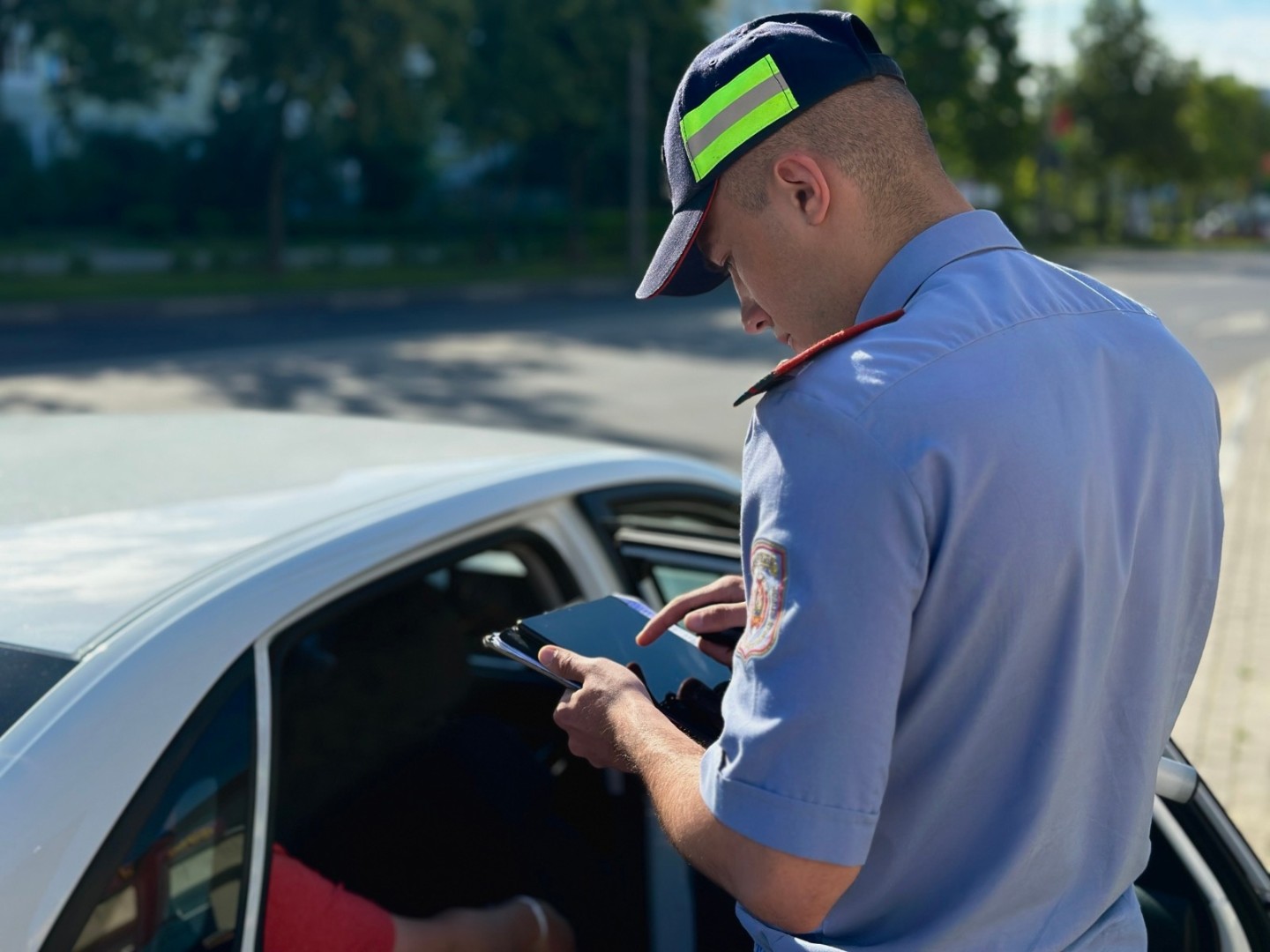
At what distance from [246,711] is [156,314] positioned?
19.0 metres

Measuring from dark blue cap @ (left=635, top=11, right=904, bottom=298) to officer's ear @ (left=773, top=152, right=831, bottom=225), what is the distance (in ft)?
0.12

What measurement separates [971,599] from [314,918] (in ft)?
3.74

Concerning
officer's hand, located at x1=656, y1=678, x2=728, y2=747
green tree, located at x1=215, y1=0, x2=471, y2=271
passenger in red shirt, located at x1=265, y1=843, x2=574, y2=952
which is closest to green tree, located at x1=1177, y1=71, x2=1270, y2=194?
green tree, located at x1=215, y1=0, x2=471, y2=271

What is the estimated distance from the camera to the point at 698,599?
5.36ft

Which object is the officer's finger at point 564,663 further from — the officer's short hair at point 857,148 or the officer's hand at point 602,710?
the officer's short hair at point 857,148

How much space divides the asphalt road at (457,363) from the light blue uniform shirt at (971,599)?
839 cm

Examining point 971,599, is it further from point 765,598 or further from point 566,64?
point 566,64

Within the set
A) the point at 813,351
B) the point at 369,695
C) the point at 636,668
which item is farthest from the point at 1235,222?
the point at 813,351

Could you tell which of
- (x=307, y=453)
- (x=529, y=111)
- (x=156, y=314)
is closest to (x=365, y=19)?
(x=529, y=111)

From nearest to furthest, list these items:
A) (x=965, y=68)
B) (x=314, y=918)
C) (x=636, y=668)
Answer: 1. (x=636, y=668)
2. (x=314, y=918)
3. (x=965, y=68)

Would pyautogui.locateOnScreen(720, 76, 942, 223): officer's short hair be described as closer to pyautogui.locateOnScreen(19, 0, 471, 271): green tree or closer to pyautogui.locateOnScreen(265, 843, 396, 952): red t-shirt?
pyautogui.locateOnScreen(265, 843, 396, 952): red t-shirt

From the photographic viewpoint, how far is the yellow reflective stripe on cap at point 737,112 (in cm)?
124

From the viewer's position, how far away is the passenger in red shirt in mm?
Result: 1845

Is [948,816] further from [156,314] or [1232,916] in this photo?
[156,314]
